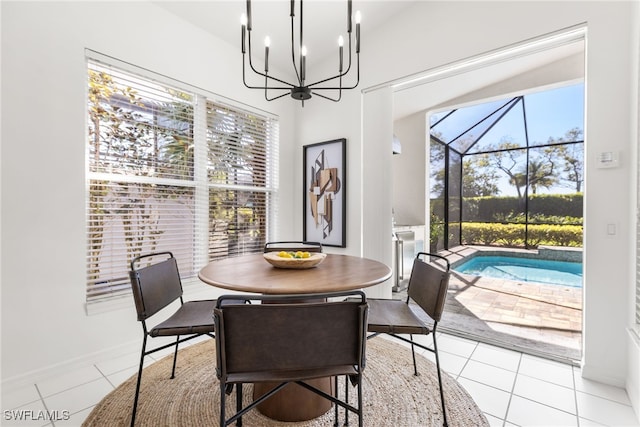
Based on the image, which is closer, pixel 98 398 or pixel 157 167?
pixel 98 398

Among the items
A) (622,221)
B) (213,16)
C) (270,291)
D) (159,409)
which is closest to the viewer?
(270,291)

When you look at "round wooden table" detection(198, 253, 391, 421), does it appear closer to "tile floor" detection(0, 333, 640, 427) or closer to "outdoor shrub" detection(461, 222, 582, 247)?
"tile floor" detection(0, 333, 640, 427)

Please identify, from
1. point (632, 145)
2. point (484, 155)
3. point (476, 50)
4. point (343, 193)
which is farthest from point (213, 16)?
point (484, 155)

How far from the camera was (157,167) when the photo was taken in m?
2.56

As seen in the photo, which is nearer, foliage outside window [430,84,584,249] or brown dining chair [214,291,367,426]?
brown dining chair [214,291,367,426]

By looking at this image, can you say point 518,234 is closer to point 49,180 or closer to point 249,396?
point 249,396

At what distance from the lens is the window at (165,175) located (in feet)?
7.37

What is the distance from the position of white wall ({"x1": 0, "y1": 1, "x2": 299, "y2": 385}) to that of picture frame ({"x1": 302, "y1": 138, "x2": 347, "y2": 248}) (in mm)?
1982

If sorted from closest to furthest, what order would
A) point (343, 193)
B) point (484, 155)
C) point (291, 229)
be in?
point (343, 193), point (291, 229), point (484, 155)

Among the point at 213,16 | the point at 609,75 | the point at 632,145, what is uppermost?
the point at 213,16

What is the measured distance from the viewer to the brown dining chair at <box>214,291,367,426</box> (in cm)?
102

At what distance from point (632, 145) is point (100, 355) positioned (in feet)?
12.9

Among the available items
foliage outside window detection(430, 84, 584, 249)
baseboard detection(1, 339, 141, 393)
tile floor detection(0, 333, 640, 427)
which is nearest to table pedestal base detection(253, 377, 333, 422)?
tile floor detection(0, 333, 640, 427)

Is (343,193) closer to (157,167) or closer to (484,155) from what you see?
(157,167)
